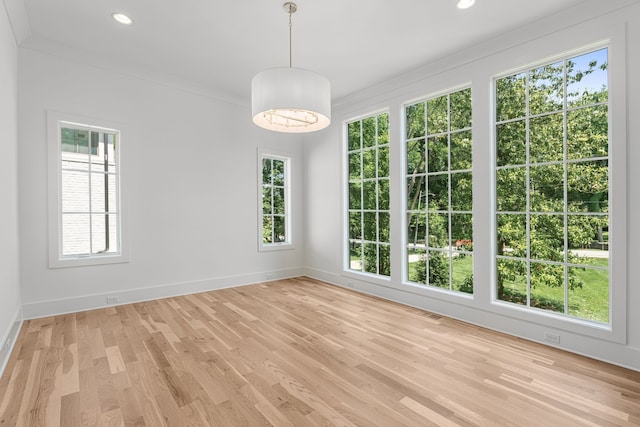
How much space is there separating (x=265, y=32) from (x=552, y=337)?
409 centimetres

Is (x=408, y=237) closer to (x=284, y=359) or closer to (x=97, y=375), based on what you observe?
(x=284, y=359)

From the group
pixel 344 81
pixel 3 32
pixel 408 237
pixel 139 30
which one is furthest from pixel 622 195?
pixel 3 32

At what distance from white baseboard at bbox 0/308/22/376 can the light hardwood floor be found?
58mm

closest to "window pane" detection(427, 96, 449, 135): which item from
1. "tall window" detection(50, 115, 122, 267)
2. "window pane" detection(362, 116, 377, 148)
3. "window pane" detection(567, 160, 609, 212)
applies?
"window pane" detection(362, 116, 377, 148)

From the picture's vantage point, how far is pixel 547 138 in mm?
3467

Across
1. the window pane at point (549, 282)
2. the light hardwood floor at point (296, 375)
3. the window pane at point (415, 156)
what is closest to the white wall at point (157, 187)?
the light hardwood floor at point (296, 375)

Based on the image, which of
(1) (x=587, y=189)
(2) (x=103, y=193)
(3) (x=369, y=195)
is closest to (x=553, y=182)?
(1) (x=587, y=189)

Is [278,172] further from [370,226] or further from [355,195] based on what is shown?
[370,226]

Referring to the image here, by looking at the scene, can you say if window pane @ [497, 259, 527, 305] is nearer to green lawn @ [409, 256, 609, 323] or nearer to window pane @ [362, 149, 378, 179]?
green lawn @ [409, 256, 609, 323]

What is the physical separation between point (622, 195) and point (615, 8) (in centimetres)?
154

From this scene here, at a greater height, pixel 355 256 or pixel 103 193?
pixel 103 193

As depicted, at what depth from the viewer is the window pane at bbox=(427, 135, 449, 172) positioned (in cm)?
405

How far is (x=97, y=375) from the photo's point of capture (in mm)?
2248

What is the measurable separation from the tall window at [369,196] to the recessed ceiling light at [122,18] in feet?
10.5
